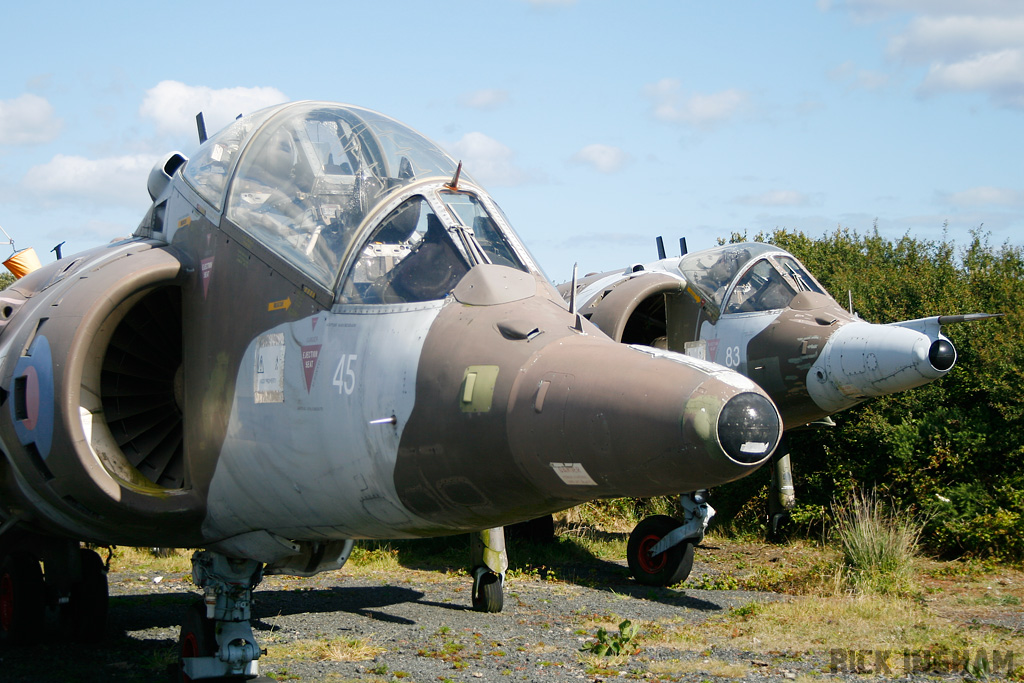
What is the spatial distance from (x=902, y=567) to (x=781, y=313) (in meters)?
3.08

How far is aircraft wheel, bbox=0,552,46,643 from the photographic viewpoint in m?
7.57

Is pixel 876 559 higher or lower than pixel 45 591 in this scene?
lower

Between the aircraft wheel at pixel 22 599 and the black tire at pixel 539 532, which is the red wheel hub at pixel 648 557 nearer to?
the black tire at pixel 539 532

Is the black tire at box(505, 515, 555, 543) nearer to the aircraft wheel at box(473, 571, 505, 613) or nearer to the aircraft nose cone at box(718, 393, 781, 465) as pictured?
the aircraft wheel at box(473, 571, 505, 613)

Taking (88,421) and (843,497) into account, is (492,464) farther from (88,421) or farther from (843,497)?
(843,497)

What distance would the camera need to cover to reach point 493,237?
4.74 meters

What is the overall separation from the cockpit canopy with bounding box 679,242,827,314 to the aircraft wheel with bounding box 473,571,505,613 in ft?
13.1

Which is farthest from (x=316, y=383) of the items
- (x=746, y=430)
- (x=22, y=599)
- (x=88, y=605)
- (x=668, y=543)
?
(x=668, y=543)

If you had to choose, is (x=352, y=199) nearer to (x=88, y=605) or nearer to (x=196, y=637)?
(x=196, y=637)

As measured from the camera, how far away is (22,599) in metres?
7.60

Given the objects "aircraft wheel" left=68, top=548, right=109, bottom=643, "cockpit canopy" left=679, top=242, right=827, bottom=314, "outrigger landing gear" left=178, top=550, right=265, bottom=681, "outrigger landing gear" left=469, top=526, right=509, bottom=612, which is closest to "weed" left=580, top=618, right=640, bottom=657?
"outrigger landing gear" left=469, top=526, right=509, bottom=612

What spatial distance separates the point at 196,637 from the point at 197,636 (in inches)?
0.4

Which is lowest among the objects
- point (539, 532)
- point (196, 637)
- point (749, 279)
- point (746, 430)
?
point (539, 532)

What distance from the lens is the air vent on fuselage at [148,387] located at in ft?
18.3
